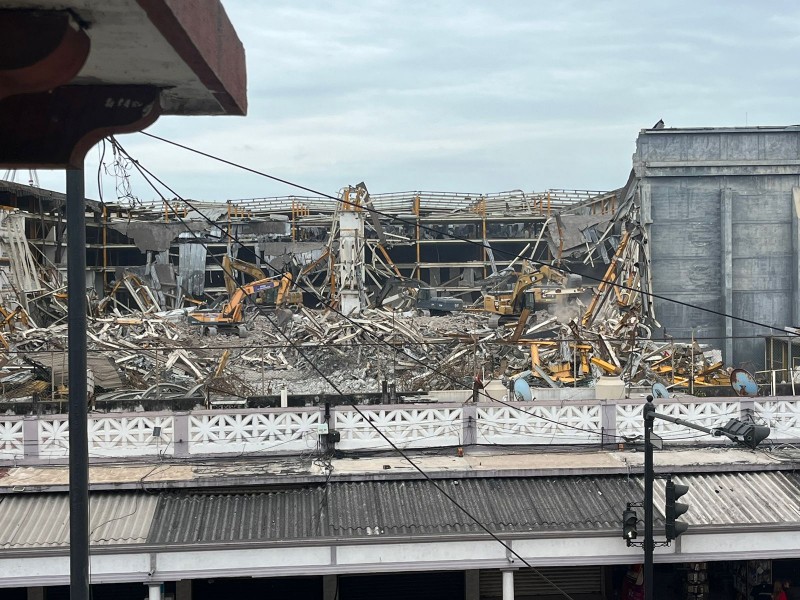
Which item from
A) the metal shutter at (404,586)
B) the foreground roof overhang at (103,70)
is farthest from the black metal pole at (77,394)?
the metal shutter at (404,586)

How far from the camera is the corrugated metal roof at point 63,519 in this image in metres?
11.0

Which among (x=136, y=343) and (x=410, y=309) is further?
(x=410, y=309)

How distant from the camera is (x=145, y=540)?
11078 mm

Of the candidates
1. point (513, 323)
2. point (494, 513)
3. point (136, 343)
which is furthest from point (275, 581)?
point (513, 323)

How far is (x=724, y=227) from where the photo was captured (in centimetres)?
3425

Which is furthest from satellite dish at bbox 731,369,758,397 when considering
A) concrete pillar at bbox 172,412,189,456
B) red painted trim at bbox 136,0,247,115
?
red painted trim at bbox 136,0,247,115

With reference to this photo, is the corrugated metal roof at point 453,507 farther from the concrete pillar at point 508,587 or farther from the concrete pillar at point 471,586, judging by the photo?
the concrete pillar at point 471,586

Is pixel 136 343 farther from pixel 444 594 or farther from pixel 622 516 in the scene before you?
pixel 622 516

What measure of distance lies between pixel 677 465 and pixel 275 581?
5927mm

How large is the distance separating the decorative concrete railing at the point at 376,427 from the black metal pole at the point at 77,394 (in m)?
5.94

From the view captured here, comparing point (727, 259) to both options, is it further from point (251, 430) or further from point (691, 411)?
point (251, 430)

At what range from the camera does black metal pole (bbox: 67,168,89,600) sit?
657 centimetres

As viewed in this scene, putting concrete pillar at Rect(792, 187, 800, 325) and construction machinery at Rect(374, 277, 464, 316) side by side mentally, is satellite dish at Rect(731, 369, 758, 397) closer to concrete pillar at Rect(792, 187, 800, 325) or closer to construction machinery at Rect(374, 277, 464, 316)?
concrete pillar at Rect(792, 187, 800, 325)

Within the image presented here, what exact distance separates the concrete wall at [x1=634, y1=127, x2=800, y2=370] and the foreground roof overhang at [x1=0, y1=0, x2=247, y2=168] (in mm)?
32599
